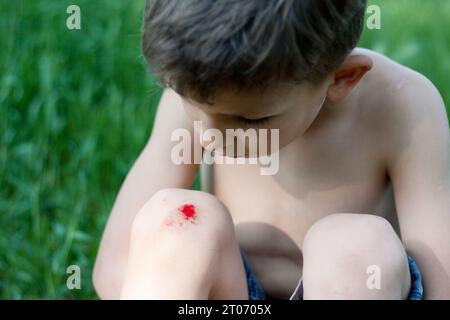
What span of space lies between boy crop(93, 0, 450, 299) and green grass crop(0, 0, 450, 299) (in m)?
0.31

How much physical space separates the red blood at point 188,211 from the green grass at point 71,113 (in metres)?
0.54

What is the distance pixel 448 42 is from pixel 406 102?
104 cm

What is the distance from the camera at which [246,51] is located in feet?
3.70

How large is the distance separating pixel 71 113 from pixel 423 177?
0.98m

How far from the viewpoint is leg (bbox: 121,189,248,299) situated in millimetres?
1209

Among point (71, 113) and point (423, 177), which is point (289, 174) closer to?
point (423, 177)

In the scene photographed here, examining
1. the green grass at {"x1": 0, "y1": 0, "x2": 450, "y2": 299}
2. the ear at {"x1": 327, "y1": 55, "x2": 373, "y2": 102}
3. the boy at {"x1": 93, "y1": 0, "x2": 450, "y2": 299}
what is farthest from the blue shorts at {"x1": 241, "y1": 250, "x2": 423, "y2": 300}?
the green grass at {"x1": 0, "y1": 0, "x2": 450, "y2": 299}

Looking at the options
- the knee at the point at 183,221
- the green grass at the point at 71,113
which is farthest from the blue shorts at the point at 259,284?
the green grass at the point at 71,113

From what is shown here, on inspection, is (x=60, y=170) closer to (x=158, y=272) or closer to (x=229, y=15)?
(x=158, y=272)

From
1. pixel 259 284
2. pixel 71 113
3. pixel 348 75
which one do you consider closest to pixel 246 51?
pixel 348 75

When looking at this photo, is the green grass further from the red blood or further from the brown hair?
the brown hair

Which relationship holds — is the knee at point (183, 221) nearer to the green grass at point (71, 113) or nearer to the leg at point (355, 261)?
the leg at point (355, 261)
